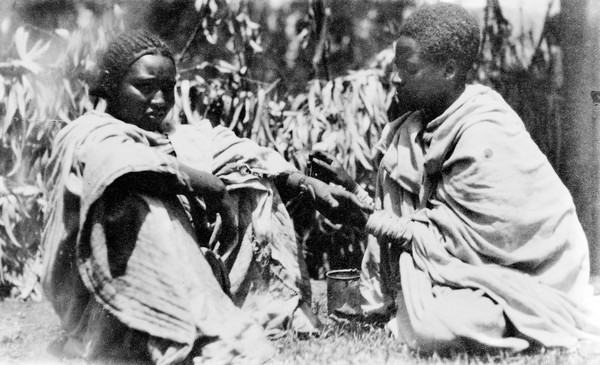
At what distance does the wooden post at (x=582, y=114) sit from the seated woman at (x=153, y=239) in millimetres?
2052

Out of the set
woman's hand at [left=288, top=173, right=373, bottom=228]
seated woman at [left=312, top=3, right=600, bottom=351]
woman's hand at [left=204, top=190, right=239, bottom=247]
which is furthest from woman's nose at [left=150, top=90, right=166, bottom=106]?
seated woman at [left=312, top=3, right=600, bottom=351]

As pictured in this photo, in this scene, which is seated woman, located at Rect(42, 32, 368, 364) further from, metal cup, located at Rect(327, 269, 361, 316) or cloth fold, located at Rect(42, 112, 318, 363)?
metal cup, located at Rect(327, 269, 361, 316)

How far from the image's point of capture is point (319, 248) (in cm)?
428

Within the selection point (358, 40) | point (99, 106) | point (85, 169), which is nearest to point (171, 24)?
point (99, 106)

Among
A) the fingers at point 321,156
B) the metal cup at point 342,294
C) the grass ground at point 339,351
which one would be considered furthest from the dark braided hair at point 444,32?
the grass ground at point 339,351

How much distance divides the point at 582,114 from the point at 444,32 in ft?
5.96

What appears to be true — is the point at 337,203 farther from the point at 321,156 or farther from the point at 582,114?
the point at 582,114

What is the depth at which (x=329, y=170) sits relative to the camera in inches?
127

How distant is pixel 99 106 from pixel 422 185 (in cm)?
221

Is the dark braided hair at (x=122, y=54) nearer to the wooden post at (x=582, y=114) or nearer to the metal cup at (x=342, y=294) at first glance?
the metal cup at (x=342, y=294)

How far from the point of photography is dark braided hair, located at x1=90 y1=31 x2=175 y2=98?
2.76 meters

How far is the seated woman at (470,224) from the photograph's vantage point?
2678 mm

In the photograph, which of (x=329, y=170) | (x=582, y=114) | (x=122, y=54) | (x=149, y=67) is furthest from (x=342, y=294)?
(x=582, y=114)

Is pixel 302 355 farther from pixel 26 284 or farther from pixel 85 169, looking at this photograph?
pixel 26 284
